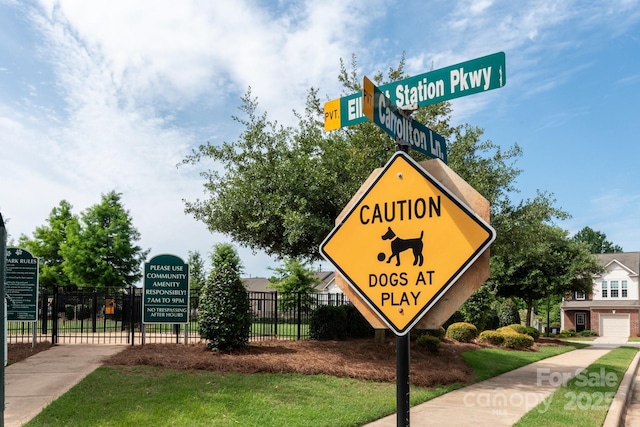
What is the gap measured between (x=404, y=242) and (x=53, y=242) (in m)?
44.7

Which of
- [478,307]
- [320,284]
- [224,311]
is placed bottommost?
[320,284]

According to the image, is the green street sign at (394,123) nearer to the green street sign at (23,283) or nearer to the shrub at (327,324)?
the green street sign at (23,283)

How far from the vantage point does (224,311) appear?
12.8 m

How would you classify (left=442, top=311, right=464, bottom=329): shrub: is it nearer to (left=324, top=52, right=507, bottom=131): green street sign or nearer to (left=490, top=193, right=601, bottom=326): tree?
(left=490, top=193, right=601, bottom=326): tree

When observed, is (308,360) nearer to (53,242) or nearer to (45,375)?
(45,375)

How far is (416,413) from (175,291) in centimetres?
778

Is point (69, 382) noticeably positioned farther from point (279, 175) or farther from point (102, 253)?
point (102, 253)

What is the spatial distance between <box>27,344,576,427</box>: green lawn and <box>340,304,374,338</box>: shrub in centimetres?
691

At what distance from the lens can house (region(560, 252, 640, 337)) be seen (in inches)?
2179

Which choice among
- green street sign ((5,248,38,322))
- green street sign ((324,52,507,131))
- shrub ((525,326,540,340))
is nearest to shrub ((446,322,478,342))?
shrub ((525,326,540,340))

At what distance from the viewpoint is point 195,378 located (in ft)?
33.1

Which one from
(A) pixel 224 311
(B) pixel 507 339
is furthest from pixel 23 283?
(B) pixel 507 339

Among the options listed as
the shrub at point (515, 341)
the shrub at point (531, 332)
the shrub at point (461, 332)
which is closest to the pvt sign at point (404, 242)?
the shrub at point (461, 332)

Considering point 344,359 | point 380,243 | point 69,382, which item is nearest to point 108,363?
point 69,382
